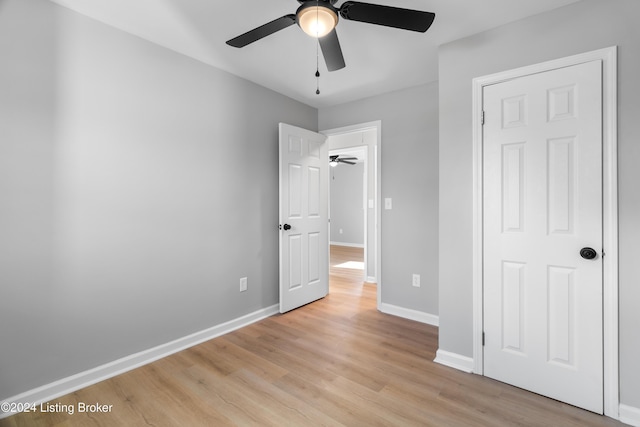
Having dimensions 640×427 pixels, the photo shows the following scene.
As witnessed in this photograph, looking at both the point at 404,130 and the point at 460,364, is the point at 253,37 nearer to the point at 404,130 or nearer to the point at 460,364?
the point at 404,130

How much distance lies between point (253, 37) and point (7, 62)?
4.68ft

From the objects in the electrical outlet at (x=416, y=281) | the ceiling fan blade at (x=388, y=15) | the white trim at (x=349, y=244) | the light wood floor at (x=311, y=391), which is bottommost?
the light wood floor at (x=311, y=391)

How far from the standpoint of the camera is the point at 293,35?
7.50 ft

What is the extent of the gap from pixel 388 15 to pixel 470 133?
1.12 meters

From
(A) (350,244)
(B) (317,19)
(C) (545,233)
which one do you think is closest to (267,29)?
(B) (317,19)

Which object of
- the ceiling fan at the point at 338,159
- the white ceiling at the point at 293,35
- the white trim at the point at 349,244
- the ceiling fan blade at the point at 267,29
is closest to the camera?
the ceiling fan blade at the point at 267,29

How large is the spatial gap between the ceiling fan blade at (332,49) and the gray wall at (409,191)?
1.54 metres

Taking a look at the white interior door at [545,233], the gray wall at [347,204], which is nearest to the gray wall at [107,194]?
the white interior door at [545,233]

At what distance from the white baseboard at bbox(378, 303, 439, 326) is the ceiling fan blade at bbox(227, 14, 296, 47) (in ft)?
9.41

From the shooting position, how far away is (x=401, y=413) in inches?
68.9

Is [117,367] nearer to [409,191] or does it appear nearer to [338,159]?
[409,191]

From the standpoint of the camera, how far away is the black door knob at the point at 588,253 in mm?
1776

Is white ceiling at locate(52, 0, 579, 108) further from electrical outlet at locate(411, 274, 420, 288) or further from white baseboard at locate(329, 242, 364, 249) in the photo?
white baseboard at locate(329, 242, 364, 249)

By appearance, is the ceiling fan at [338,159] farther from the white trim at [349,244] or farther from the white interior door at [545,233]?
the white interior door at [545,233]
